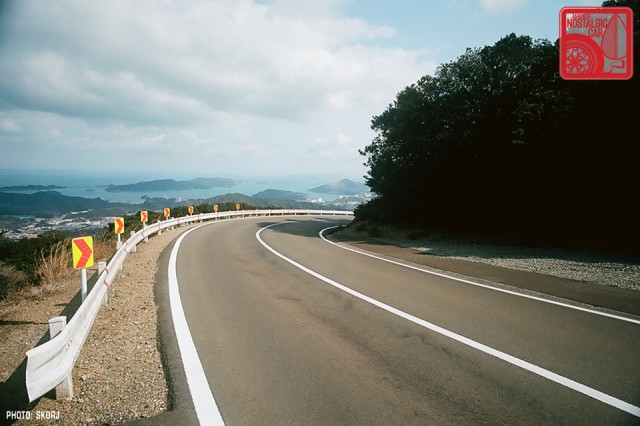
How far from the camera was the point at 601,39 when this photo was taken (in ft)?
48.0

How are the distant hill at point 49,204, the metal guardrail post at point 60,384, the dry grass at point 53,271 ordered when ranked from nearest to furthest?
the metal guardrail post at point 60,384 < the dry grass at point 53,271 < the distant hill at point 49,204

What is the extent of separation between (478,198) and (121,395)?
20.5m

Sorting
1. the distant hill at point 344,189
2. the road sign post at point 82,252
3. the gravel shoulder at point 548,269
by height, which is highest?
the distant hill at point 344,189

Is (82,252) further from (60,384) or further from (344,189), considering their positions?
(344,189)

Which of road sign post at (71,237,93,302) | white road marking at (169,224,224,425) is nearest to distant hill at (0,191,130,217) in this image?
road sign post at (71,237,93,302)

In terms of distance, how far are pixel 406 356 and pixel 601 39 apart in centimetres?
1771

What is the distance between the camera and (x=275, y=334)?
5.52 metres

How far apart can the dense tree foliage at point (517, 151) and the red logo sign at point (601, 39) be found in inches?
27.8

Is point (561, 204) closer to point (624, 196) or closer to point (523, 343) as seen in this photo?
point (624, 196)

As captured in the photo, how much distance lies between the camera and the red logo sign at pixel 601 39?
47.0 ft

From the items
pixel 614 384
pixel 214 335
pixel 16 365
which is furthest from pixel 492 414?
pixel 16 365

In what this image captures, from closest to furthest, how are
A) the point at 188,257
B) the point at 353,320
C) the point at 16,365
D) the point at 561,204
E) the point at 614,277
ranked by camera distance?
the point at 16,365, the point at 353,320, the point at 614,277, the point at 188,257, the point at 561,204

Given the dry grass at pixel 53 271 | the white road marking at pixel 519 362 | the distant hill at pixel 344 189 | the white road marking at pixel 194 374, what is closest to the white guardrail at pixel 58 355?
the white road marking at pixel 194 374
